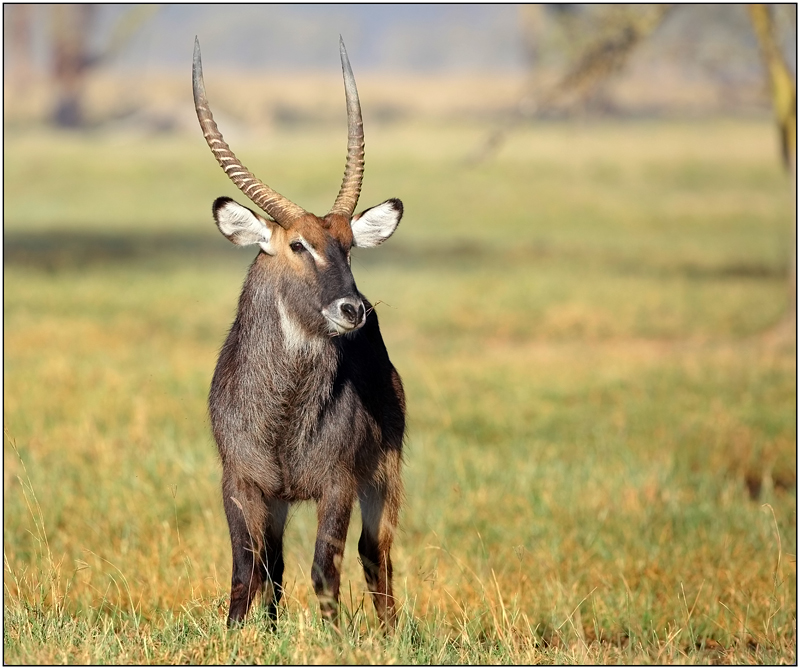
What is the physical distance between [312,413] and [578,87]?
31.1 ft

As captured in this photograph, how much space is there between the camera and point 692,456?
8.96 meters

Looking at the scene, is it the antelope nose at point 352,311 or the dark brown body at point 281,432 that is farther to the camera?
the dark brown body at point 281,432

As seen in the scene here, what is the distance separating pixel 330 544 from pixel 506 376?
7800 mm

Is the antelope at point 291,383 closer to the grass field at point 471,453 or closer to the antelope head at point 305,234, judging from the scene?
the antelope head at point 305,234

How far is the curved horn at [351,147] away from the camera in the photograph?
4320 mm

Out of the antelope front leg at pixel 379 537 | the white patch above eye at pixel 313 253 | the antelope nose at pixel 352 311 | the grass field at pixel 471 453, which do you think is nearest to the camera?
the antelope nose at pixel 352 311

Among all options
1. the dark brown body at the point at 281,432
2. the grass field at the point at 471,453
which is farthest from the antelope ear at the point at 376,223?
the grass field at the point at 471,453

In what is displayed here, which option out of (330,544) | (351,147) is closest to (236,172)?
(351,147)

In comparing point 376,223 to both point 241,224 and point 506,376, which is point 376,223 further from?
point 506,376

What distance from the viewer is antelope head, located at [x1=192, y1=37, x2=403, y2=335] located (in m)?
4.22

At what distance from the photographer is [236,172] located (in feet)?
14.0

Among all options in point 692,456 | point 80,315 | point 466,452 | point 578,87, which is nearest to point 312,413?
point 466,452

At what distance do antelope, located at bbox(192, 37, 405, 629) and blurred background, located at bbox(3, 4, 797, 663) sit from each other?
0.34 meters

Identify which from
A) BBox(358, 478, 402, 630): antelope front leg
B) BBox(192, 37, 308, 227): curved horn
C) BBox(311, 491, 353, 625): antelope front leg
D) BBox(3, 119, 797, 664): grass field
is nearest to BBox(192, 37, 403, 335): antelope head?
BBox(192, 37, 308, 227): curved horn
